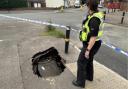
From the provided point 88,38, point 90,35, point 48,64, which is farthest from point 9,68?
point 90,35

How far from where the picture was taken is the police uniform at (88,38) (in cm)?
404

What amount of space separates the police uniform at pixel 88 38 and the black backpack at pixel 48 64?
1085 mm

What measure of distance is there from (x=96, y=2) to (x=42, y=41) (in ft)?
17.3

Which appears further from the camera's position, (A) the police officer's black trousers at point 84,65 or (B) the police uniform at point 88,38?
(A) the police officer's black trousers at point 84,65

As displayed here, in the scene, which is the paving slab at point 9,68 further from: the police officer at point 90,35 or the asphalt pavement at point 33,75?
the police officer at point 90,35

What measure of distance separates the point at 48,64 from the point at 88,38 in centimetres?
219

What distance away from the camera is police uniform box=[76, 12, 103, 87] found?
4.04 meters

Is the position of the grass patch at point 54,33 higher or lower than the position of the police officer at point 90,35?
lower

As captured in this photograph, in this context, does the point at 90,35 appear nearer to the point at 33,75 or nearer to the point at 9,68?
the point at 33,75

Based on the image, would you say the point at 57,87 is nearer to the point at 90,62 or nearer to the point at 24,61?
the point at 90,62

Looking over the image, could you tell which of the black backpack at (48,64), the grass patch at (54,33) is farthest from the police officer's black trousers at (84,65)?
the grass patch at (54,33)

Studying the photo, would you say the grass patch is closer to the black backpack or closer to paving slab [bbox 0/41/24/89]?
paving slab [bbox 0/41/24/89]

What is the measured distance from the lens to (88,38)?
14.0 feet

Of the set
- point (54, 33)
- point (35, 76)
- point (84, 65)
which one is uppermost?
point (84, 65)
